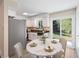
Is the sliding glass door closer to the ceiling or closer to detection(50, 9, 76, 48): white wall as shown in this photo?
detection(50, 9, 76, 48): white wall

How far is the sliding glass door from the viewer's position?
18.6 ft

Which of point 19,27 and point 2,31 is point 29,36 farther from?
point 2,31

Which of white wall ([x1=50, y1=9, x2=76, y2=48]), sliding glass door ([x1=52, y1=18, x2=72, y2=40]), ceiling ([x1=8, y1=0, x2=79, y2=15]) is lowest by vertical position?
sliding glass door ([x1=52, y1=18, x2=72, y2=40])

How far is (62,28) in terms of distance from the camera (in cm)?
630

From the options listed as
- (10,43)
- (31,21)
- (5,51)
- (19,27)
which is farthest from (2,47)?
(31,21)

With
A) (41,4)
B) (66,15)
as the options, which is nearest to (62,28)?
(66,15)

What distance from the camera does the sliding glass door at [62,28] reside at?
568 centimetres

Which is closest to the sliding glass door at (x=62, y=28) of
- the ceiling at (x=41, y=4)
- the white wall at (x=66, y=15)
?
the white wall at (x=66, y=15)

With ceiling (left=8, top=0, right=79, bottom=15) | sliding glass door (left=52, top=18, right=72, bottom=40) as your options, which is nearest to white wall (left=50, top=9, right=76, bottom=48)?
sliding glass door (left=52, top=18, right=72, bottom=40)

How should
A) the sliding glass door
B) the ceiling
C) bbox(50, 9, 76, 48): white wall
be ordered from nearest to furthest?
the ceiling
bbox(50, 9, 76, 48): white wall
the sliding glass door

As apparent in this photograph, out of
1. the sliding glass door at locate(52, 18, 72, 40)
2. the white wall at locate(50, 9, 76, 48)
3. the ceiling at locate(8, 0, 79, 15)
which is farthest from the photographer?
the sliding glass door at locate(52, 18, 72, 40)

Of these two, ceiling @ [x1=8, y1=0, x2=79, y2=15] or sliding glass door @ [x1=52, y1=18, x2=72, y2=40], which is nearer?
ceiling @ [x1=8, y1=0, x2=79, y2=15]

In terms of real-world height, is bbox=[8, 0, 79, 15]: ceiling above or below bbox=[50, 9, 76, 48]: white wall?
above

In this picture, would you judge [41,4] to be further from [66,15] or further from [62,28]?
[62,28]
